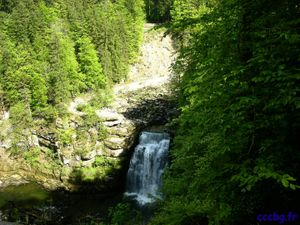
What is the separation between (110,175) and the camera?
1281 inches

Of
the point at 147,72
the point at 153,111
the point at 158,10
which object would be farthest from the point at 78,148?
the point at 158,10

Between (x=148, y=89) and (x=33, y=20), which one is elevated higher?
(x=33, y=20)

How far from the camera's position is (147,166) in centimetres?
3250

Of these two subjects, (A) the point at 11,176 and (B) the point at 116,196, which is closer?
(B) the point at 116,196

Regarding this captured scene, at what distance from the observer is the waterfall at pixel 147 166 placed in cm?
3172

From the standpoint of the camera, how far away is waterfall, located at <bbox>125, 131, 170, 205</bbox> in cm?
3172

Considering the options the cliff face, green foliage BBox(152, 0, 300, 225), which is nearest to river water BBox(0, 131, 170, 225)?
the cliff face

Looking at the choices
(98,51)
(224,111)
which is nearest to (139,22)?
(98,51)

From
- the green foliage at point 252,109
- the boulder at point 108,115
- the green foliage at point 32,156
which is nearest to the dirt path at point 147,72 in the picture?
the boulder at point 108,115

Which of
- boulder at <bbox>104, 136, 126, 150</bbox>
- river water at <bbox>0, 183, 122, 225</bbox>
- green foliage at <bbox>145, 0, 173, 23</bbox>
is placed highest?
green foliage at <bbox>145, 0, 173, 23</bbox>

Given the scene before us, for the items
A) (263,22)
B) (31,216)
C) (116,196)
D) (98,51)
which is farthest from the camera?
(98,51)

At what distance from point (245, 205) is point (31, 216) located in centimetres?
2122

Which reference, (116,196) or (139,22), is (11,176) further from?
(139,22)

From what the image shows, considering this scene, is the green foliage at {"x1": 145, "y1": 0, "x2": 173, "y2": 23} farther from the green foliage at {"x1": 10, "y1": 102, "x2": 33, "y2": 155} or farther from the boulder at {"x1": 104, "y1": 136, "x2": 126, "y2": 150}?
the boulder at {"x1": 104, "y1": 136, "x2": 126, "y2": 150}
